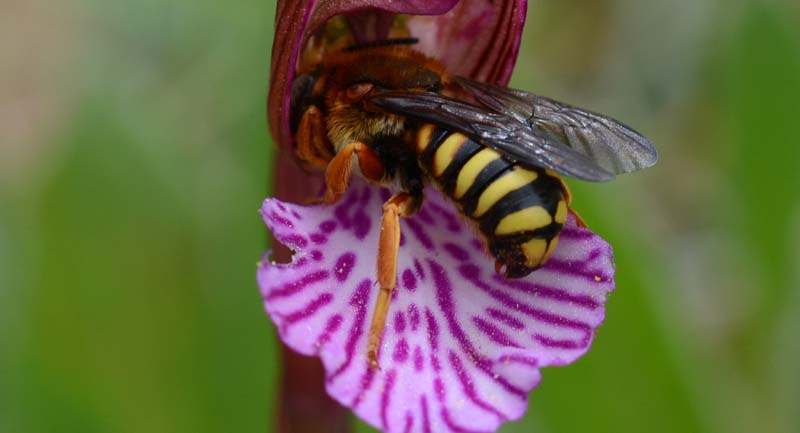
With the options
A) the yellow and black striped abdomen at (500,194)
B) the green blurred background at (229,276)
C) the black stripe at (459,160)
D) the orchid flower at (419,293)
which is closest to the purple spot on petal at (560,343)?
the orchid flower at (419,293)

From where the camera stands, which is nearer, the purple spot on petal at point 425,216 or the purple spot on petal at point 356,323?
the purple spot on petal at point 356,323

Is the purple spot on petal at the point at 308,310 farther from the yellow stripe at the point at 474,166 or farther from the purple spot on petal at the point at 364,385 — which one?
the yellow stripe at the point at 474,166

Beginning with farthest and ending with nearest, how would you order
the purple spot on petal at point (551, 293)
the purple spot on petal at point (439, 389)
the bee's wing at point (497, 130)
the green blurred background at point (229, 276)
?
the green blurred background at point (229, 276), the purple spot on petal at point (551, 293), the purple spot on petal at point (439, 389), the bee's wing at point (497, 130)

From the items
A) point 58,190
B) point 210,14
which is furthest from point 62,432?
point 210,14

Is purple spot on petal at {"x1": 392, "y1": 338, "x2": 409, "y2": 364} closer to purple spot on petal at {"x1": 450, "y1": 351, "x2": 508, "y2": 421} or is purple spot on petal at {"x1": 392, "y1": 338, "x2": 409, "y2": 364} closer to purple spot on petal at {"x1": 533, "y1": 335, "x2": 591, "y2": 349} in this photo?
purple spot on petal at {"x1": 450, "y1": 351, "x2": 508, "y2": 421}

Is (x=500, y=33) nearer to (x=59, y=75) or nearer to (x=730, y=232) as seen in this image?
(x=730, y=232)

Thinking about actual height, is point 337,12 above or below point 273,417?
above

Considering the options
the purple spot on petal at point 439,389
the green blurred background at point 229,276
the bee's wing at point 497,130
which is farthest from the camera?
the green blurred background at point 229,276
